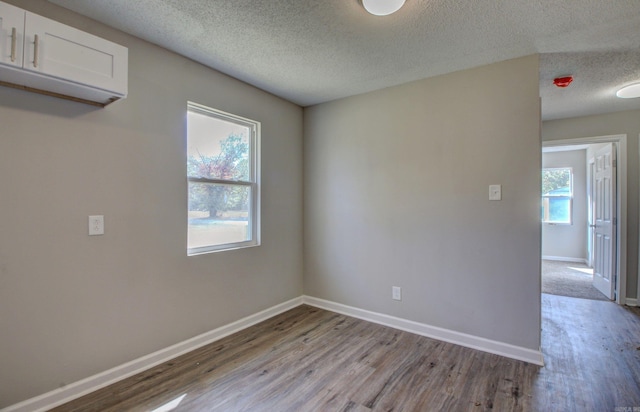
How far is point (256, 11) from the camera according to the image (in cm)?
191

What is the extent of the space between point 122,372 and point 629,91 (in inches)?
201

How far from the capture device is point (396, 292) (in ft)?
10.3

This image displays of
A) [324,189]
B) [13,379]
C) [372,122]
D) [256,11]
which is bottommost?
[13,379]

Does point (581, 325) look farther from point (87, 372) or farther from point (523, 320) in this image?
point (87, 372)

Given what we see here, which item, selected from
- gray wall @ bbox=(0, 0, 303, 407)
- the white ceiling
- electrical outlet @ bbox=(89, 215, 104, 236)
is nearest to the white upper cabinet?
gray wall @ bbox=(0, 0, 303, 407)

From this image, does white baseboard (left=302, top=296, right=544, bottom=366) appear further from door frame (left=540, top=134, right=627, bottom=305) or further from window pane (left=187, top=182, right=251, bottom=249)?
door frame (left=540, top=134, right=627, bottom=305)

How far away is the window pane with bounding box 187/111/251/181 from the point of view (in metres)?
2.67

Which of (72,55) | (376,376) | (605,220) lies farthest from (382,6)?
(605,220)

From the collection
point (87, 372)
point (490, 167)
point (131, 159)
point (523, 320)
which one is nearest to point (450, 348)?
point (523, 320)

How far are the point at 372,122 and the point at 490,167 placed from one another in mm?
1251

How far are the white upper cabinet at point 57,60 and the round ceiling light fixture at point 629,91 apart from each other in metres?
4.38

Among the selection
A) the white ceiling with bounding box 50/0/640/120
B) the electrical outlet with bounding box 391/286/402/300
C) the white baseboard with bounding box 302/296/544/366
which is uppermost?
the white ceiling with bounding box 50/0/640/120

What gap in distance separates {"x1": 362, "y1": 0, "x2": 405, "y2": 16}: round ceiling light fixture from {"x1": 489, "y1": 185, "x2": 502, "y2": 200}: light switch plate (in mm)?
1642

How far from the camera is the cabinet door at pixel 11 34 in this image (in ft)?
4.79
